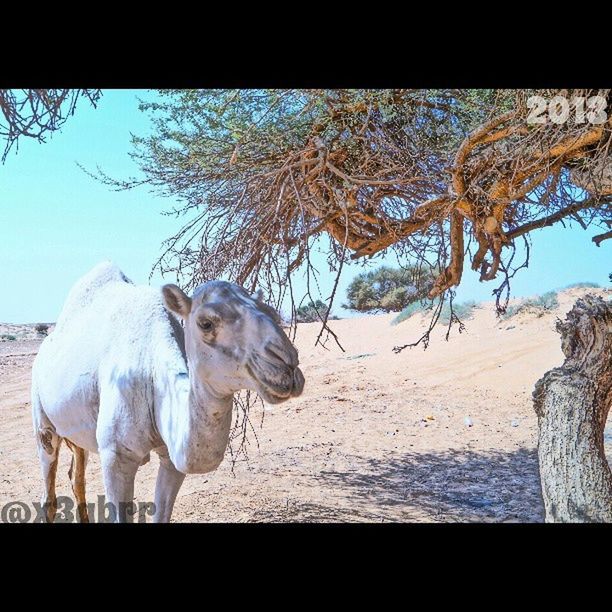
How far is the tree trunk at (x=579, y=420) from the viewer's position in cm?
310

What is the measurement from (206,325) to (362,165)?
6.51 ft

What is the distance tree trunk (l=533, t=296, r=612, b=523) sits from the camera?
310 centimetres

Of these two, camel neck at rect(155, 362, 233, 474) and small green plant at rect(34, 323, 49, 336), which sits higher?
small green plant at rect(34, 323, 49, 336)

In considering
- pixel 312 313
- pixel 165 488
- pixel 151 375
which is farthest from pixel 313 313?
pixel 151 375

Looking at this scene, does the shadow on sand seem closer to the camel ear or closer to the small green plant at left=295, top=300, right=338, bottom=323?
the small green plant at left=295, top=300, right=338, bottom=323

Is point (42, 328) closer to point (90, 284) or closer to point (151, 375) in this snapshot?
point (90, 284)

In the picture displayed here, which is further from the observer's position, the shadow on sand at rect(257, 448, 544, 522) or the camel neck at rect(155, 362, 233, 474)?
the shadow on sand at rect(257, 448, 544, 522)

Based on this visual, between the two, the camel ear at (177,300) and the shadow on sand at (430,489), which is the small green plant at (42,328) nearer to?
the shadow on sand at (430,489)

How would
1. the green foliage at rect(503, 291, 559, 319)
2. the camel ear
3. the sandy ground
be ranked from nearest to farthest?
the camel ear
the sandy ground
the green foliage at rect(503, 291, 559, 319)

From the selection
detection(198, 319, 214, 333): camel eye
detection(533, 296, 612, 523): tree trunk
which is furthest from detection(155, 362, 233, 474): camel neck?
detection(533, 296, 612, 523): tree trunk

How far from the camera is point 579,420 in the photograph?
3.26m

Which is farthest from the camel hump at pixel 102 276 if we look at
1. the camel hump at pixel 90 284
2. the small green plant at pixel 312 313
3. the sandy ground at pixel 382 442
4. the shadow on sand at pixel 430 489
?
the shadow on sand at pixel 430 489

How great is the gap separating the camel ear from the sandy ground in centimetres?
170

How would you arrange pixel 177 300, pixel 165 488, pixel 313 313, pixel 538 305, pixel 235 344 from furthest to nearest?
pixel 538 305
pixel 313 313
pixel 165 488
pixel 177 300
pixel 235 344
